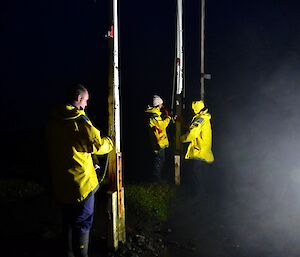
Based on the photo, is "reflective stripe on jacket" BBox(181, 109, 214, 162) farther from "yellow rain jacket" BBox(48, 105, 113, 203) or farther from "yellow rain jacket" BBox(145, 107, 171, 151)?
"yellow rain jacket" BBox(48, 105, 113, 203)

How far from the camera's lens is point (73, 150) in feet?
14.3

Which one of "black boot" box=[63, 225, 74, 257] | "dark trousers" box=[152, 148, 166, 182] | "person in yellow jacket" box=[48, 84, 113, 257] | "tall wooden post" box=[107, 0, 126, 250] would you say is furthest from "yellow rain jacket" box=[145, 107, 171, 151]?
"black boot" box=[63, 225, 74, 257]

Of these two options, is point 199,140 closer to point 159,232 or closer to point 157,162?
point 157,162

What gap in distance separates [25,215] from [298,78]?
32.4 feet

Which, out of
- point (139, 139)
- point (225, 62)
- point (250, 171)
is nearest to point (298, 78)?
point (225, 62)

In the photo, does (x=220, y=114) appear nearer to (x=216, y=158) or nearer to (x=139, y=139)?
(x=216, y=158)

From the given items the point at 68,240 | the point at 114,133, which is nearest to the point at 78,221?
the point at 68,240

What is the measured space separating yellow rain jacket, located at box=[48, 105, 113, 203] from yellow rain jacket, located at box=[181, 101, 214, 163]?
3807 mm

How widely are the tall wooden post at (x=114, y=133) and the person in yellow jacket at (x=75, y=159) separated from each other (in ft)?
2.34

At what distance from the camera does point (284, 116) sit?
11094 millimetres

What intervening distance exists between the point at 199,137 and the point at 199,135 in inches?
2.0

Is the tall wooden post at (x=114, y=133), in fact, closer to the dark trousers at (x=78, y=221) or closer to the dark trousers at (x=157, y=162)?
the dark trousers at (x=78, y=221)

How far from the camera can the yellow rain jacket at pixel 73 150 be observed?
429cm

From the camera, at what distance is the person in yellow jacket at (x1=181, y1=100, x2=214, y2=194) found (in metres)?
8.02
